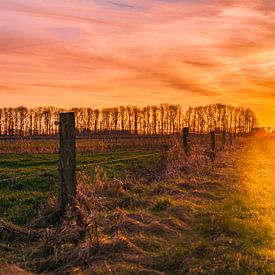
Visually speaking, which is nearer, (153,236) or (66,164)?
(153,236)

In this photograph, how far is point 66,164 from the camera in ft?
27.3

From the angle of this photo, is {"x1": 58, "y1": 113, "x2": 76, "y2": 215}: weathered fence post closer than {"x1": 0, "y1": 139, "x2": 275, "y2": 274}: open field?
No

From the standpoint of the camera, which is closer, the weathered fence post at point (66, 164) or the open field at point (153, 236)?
the open field at point (153, 236)

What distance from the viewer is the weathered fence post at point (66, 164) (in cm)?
825

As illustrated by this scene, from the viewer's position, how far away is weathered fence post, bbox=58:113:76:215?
325 inches

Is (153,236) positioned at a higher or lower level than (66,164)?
lower

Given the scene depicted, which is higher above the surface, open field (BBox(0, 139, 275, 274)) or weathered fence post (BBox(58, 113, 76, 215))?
weathered fence post (BBox(58, 113, 76, 215))

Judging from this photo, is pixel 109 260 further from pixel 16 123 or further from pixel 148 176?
pixel 16 123

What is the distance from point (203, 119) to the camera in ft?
484

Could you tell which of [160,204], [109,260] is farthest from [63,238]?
[160,204]

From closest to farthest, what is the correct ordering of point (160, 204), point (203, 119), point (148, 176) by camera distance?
1. point (160, 204)
2. point (148, 176)
3. point (203, 119)

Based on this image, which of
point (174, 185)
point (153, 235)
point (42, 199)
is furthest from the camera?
point (174, 185)

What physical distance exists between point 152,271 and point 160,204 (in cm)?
413

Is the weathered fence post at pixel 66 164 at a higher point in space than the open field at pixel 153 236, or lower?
Result: higher
